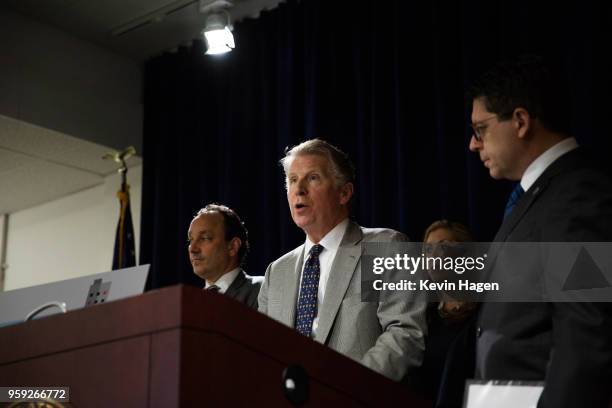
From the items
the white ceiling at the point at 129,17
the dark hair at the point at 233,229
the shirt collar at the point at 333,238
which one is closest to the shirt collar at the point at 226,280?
the dark hair at the point at 233,229

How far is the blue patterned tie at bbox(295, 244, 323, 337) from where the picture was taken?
2498 mm

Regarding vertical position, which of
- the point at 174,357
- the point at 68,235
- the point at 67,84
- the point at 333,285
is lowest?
the point at 174,357

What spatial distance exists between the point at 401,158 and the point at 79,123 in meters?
2.41

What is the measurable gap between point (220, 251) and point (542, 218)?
2.13 metres

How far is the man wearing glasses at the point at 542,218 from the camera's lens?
1.57m

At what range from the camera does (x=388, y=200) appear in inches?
169

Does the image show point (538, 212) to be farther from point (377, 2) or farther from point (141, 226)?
point (141, 226)

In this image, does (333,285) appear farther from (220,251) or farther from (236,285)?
(220,251)

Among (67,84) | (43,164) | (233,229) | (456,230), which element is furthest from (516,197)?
(43,164)

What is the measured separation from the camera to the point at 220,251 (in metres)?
3.70

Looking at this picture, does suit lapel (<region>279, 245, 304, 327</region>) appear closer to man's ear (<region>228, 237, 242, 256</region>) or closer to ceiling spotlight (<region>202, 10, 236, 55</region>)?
man's ear (<region>228, 237, 242, 256</region>)

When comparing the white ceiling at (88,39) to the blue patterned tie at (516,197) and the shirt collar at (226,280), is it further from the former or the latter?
the blue patterned tie at (516,197)

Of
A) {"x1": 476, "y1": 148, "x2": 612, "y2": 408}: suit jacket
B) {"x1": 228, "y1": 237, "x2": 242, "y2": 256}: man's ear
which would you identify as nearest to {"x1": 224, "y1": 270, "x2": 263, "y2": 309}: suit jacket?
{"x1": 228, "y1": 237, "x2": 242, "y2": 256}: man's ear

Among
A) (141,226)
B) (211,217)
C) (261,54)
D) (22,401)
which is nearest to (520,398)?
(22,401)
